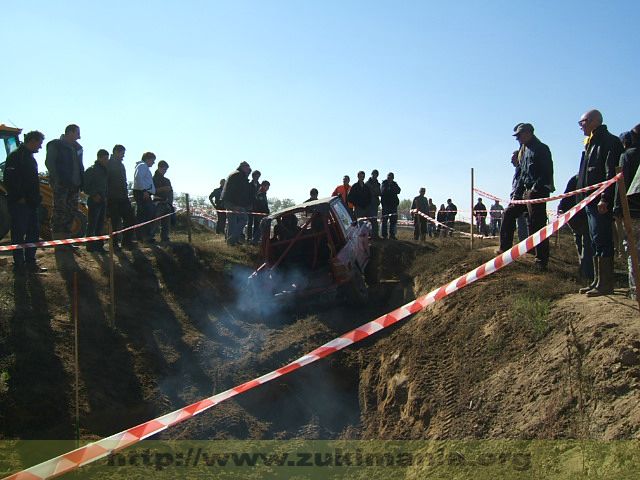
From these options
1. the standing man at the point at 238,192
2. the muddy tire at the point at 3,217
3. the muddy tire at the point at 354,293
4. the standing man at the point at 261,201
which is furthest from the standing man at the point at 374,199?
the muddy tire at the point at 3,217

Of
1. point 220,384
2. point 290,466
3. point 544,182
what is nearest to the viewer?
point 290,466

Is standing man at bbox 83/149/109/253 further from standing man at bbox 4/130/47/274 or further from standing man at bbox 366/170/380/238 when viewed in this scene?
standing man at bbox 366/170/380/238

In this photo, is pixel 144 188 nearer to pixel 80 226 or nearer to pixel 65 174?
pixel 80 226

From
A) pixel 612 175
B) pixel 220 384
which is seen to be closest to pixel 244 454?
pixel 220 384

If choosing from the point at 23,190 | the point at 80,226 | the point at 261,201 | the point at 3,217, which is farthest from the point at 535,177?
the point at 80,226

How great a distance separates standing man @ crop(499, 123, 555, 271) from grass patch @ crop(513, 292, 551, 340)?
1950 millimetres

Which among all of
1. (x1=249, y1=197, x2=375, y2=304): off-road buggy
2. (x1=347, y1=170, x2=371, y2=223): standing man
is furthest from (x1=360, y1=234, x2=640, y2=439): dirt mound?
(x1=347, y1=170, x2=371, y2=223): standing man

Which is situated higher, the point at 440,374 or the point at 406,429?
the point at 440,374

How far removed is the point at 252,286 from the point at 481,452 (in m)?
6.59

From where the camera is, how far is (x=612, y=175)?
6293 mm

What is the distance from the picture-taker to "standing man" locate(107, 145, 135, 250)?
37.7ft

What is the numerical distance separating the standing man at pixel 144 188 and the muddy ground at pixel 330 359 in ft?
5.39

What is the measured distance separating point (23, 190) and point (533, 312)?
747cm

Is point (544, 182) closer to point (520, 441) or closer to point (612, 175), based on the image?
point (612, 175)
